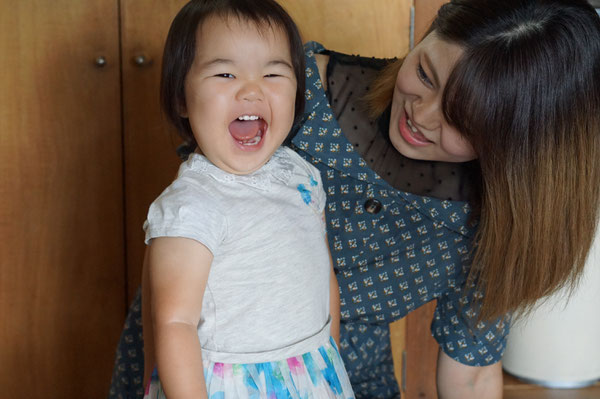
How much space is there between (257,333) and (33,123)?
83cm

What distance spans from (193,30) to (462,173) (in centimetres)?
57

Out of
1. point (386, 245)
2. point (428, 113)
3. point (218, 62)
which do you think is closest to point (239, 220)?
point (218, 62)

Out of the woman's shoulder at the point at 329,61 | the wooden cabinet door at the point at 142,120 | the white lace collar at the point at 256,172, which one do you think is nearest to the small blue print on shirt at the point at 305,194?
the white lace collar at the point at 256,172

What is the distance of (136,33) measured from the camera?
143 cm

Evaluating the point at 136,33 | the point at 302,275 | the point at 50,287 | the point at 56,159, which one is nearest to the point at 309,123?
the point at 302,275

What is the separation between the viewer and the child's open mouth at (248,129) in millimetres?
874

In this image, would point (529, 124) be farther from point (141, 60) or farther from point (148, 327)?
point (141, 60)

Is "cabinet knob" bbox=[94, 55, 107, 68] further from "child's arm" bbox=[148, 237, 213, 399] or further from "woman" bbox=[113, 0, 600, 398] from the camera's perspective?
"child's arm" bbox=[148, 237, 213, 399]

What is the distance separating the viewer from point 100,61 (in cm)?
142

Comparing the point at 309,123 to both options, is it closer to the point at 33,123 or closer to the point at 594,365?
the point at 33,123

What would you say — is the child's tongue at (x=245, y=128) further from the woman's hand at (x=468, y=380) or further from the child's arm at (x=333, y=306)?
the woman's hand at (x=468, y=380)

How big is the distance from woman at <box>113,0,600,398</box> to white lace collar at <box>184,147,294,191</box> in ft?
0.54

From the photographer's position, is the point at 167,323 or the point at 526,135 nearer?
the point at 167,323

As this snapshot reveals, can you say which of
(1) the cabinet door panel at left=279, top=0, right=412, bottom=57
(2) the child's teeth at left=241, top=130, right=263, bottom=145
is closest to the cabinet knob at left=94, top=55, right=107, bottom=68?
(1) the cabinet door panel at left=279, top=0, right=412, bottom=57
